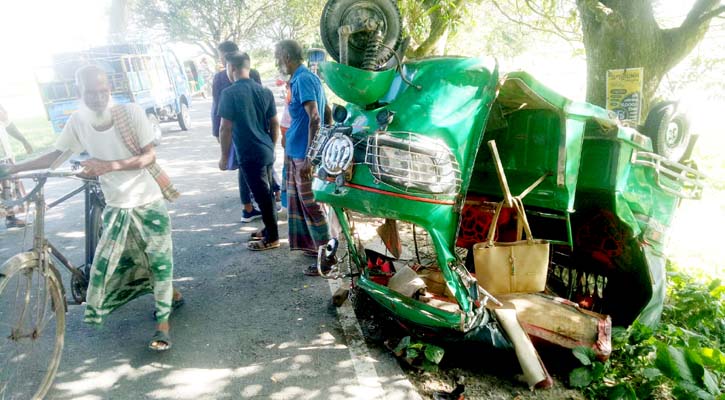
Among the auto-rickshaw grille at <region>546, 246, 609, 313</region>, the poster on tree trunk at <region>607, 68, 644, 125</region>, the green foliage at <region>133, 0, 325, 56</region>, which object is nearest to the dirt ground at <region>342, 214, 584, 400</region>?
the auto-rickshaw grille at <region>546, 246, 609, 313</region>

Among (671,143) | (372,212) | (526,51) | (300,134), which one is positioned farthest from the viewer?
(526,51)

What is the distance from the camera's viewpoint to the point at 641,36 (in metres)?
4.39

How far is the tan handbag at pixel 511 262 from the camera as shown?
2.83 m

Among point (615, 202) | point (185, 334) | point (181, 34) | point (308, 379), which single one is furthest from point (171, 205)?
point (181, 34)

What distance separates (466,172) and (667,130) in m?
2.25

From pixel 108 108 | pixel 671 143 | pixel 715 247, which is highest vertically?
pixel 108 108

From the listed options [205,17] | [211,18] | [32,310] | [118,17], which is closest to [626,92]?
[32,310]

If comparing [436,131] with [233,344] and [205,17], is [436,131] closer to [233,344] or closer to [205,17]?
[233,344]

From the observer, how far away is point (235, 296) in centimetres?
406

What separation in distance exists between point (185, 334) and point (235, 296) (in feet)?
2.14

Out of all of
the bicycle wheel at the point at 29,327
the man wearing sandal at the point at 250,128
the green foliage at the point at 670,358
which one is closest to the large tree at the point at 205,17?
the man wearing sandal at the point at 250,128

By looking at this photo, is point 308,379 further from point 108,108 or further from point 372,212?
point 108,108

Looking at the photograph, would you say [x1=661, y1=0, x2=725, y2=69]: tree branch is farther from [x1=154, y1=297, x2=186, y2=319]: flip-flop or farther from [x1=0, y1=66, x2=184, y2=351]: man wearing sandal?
[x1=154, y1=297, x2=186, y2=319]: flip-flop

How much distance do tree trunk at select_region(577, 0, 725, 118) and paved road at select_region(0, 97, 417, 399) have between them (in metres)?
3.53
